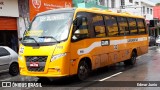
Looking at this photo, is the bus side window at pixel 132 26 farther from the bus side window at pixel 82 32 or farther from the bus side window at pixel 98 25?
the bus side window at pixel 82 32

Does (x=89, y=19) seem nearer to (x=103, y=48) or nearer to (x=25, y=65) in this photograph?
(x=103, y=48)

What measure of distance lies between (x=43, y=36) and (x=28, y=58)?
0.93 metres

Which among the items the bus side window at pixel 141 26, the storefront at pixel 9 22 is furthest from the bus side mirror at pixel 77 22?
the storefront at pixel 9 22

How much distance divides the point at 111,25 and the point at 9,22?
920 cm

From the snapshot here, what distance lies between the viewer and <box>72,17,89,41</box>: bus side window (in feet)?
36.6

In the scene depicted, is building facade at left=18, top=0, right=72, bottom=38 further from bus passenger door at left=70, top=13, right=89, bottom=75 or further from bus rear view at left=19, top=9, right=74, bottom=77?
bus passenger door at left=70, top=13, right=89, bottom=75

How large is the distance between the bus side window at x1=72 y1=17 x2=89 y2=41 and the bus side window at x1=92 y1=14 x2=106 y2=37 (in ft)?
2.28

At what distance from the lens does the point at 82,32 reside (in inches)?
460

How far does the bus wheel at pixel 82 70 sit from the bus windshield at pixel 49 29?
1.36 m

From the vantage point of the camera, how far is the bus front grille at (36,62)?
34.6 ft

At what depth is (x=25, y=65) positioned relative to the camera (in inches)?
432

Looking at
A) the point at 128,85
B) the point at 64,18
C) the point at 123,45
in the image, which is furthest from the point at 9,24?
the point at 128,85

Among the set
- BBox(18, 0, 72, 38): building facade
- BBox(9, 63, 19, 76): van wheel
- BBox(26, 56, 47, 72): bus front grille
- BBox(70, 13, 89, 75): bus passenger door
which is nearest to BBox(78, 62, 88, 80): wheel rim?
Answer: BBox(70, 13, 89, 75): bus passenger door

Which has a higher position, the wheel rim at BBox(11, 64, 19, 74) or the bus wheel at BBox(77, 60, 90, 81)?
the bus wheel at BBox(77, 60, 90, 81)
